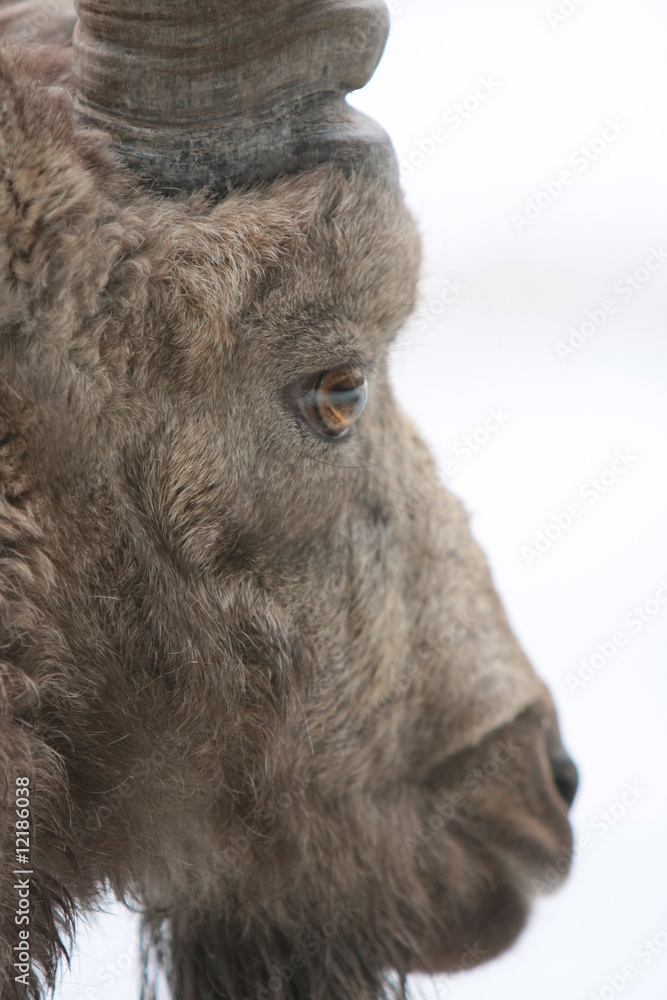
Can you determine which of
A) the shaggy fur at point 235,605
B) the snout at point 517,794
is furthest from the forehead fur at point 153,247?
the snout at point 517,794

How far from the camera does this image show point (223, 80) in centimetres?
143

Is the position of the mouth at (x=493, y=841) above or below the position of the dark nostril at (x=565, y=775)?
below

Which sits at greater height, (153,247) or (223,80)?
(223,80)

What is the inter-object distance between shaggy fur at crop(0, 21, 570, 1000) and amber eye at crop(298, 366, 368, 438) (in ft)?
0.11

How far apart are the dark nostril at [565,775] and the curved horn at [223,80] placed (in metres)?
1.40

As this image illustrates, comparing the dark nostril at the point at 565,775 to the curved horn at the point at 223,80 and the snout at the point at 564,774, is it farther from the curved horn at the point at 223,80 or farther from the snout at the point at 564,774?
the curved horn at the point at 223,80

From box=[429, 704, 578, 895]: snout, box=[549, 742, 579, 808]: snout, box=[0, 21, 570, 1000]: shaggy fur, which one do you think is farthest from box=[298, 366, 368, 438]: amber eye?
box=[549, 742, 579, 808]: snout

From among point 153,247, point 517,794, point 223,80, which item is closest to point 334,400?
point 153,247

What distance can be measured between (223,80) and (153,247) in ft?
0.86

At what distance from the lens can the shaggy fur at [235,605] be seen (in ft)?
4.70

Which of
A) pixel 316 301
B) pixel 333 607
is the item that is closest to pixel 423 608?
pixel 333 607

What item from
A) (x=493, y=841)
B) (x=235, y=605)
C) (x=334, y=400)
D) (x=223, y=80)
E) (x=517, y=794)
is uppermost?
(x=223, y=80)

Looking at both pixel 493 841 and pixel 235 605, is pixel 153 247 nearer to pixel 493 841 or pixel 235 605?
pixel 235 605

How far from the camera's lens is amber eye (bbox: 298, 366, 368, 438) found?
1615mm
